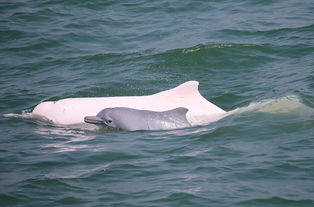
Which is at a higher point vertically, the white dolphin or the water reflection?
the white dolphin

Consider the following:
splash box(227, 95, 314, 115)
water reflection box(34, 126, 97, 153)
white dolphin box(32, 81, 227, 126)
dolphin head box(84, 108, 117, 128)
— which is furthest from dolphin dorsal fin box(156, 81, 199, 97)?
water reflection box(34, 126, 97, 153)

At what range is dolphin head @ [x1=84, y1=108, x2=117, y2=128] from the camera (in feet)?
36.5

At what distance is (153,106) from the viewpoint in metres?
11.5

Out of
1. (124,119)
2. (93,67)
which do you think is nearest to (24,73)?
(93,67)

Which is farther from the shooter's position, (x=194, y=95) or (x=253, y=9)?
(x=253, y=9)

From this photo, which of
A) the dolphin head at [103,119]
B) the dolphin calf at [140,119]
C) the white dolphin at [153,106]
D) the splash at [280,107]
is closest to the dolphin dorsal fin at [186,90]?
the white dolphin at [153,106]

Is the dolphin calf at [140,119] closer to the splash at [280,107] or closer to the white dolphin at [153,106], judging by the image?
the white dolphin at [153,106]

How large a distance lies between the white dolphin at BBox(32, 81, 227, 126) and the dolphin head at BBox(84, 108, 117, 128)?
0.83ft

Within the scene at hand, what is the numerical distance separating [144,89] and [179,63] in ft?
7.21

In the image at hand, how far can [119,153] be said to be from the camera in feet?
31.9

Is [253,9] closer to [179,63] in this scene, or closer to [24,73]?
[179,63]

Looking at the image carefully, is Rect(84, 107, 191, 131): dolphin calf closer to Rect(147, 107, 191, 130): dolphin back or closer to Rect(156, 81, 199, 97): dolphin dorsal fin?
Rect(147, 107, 191, 130): dolphin back

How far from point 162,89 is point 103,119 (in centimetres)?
306

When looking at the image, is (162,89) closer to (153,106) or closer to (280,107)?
(153,106)
